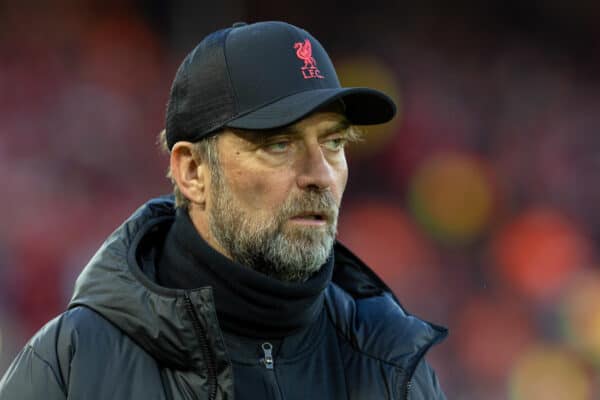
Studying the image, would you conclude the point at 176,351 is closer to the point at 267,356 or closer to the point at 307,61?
the point at 267,356

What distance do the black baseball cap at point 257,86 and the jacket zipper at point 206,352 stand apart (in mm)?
345

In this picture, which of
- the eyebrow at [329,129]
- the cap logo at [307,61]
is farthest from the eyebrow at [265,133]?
the cap logo at [307,61]

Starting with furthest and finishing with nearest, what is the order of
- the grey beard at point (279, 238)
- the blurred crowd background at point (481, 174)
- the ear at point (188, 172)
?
the blurred crowd background at point (481, 174), the ear at point (188, 172), the grey beard at point (279, 238)

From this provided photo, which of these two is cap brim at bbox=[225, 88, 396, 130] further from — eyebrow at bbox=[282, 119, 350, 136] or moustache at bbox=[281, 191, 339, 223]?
moustache at bbox=[281, 191, 339, 223]

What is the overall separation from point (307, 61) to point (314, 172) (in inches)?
8.9

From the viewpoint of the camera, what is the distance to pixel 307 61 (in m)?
1.83

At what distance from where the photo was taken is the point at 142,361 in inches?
67.1

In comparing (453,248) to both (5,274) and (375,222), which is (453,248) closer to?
(375,222)

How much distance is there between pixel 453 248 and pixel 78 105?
204 centimetres

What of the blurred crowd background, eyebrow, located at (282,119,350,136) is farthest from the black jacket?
the blurred crowd background

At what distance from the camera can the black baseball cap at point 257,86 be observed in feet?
5.75

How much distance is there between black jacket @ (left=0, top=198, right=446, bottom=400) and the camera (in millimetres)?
1669

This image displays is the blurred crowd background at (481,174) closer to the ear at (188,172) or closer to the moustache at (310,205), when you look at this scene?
the ear at (188,172)

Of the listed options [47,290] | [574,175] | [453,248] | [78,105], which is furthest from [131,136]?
[574,175]
